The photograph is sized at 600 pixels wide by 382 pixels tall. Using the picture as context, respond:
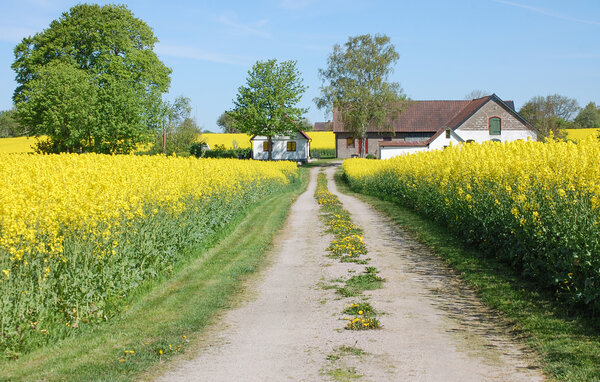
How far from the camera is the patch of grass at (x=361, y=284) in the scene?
29.3 ft

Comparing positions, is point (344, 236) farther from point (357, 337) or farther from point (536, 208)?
point (357, 337)

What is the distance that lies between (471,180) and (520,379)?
9075 mm

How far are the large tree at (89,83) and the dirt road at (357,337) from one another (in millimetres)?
36728

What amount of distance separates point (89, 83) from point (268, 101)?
23850 millimetres

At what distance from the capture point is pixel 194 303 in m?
8.55

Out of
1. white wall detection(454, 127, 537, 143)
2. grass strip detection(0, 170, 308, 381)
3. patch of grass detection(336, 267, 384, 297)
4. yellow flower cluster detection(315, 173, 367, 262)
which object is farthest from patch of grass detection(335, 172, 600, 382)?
white wall detection(454, 127, 537, 143)

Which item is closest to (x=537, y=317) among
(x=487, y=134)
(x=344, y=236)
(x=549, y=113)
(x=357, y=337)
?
(x=357, y=337)

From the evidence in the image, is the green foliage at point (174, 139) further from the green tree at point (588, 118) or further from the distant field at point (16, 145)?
the green tree at point (588, 118)

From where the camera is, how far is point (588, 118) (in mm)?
101438

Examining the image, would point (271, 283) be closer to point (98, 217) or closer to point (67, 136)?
point (98, 217)

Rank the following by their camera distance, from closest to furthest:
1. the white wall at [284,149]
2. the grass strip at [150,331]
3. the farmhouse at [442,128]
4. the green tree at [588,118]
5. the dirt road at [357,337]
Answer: the dirt road at [357,337]
the grass strip at [150,331]
the farmhouse at [442,128]
the white wall at [284,149]
the green tree at [588,118]

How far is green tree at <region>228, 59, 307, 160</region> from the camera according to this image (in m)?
64.6

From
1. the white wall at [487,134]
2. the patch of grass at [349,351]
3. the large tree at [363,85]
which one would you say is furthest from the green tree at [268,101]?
the patch of grass at [349,351]

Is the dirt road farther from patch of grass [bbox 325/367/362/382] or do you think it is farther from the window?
the window
